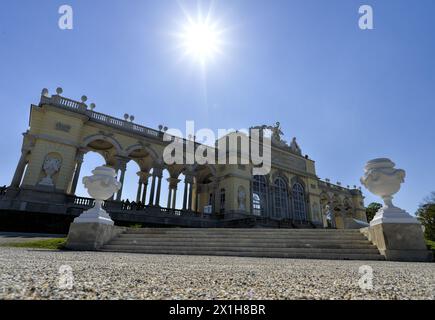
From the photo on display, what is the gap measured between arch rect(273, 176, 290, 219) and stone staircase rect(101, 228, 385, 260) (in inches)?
775

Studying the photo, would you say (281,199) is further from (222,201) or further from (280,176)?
(222,201)

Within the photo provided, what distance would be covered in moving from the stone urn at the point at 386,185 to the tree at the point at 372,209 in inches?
2204

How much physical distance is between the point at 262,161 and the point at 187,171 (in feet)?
31.1

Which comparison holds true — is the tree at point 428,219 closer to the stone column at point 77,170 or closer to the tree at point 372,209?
the tree at point 372,209

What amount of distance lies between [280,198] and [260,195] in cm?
322

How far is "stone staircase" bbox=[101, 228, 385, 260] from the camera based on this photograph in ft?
22.4

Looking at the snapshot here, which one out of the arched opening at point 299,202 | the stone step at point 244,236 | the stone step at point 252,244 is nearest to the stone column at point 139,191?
the stone step at point 244,236

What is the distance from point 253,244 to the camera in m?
7.86

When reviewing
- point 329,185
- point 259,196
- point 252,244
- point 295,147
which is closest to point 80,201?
point 252,244

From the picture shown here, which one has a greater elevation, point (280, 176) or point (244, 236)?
point (280, 176)

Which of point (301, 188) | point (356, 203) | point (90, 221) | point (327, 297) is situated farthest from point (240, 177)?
point (356, 203)

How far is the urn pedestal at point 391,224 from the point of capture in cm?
614

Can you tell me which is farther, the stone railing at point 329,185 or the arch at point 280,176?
the stone railing at point 329,185

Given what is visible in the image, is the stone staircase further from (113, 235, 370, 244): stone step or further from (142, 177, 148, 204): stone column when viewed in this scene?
(142, 177, 148, 204): stone column
